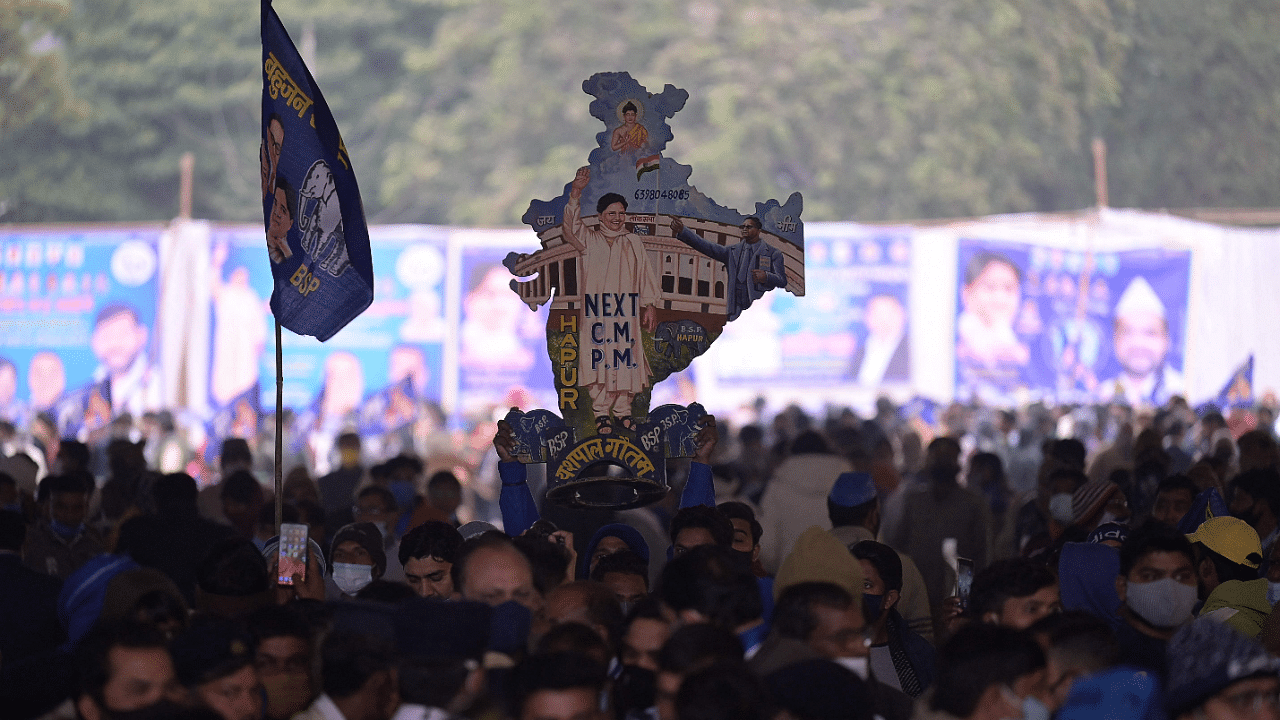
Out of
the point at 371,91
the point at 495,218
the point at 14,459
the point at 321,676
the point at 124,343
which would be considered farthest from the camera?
the point at 371,91

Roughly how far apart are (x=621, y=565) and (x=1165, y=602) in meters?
1.87

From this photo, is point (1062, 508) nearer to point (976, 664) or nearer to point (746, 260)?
point (746, 260)

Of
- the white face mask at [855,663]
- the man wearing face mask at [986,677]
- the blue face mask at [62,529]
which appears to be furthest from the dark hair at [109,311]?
the man wearing face mask at [986,677]

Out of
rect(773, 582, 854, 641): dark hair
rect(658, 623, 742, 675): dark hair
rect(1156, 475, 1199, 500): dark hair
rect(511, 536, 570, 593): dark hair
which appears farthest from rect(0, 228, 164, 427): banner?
rect(658, 623, 742, 675): dark hair

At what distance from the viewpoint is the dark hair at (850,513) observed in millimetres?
6902

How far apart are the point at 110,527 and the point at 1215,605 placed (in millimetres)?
5985

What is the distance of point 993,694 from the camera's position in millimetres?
4074

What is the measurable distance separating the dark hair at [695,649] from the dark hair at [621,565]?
1673 mm

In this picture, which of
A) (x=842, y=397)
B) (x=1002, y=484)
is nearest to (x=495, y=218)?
(x=842, y=397)

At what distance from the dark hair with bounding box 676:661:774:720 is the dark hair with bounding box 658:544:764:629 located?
77 centimetres

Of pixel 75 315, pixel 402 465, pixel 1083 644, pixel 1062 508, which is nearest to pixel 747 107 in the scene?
pixel 75 315

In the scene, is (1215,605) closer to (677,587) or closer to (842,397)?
(677,587)

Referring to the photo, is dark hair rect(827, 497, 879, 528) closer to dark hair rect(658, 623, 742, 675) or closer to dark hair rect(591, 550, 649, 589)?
dark hair rect(591, 550, 649, 589)

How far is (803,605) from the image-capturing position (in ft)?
14.8
